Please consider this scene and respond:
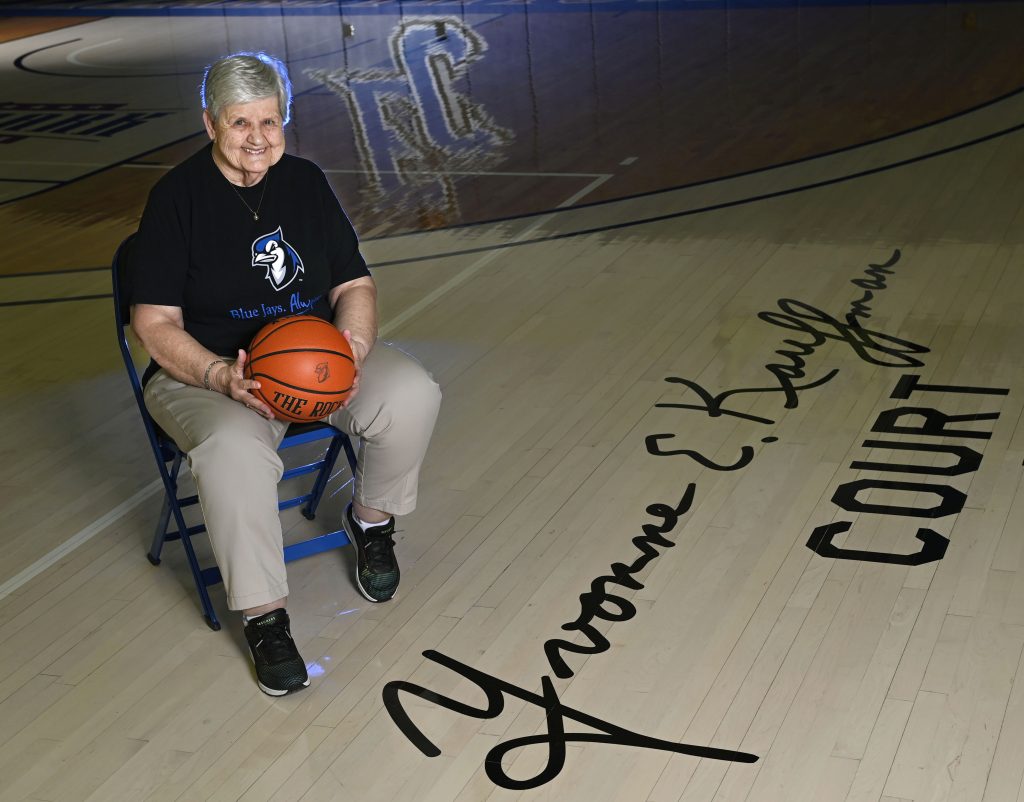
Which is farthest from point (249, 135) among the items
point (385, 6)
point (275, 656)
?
point (385, 6)

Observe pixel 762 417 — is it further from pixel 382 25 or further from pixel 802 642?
pixel 382 25

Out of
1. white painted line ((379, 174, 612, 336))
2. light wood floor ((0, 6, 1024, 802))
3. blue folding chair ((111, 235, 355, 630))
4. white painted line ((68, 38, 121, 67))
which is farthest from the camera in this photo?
white painted line ((68, 38, 121, 67))

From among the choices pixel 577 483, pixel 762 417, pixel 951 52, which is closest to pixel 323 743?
pixel 577 483

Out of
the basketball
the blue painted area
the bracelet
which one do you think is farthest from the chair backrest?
the blue painted area

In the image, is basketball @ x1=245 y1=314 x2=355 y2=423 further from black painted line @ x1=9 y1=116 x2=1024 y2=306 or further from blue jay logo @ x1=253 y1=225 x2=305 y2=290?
black painted line @ x1=9 y1=116 x2=1024 y2=306

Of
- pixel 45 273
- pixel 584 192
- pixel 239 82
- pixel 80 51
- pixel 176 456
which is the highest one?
pixel 239 82

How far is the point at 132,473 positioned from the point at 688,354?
2025mm

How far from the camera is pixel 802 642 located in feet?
10.5

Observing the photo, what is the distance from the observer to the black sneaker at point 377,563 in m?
3.51

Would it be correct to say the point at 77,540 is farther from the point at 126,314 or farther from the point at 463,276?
the point at 463,276

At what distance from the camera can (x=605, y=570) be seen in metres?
3.59

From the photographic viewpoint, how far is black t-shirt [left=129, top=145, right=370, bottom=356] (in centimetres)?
326

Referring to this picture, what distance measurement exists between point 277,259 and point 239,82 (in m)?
0.44

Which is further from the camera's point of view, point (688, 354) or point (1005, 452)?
point (688, 354)
